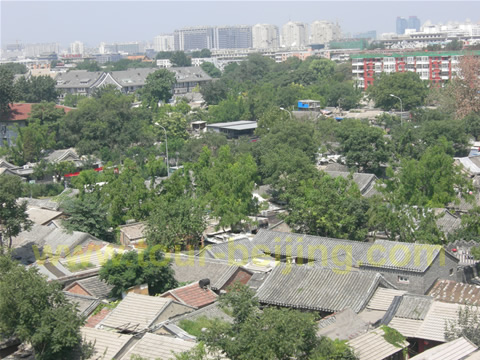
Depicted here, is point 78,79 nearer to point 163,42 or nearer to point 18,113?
point 18,113

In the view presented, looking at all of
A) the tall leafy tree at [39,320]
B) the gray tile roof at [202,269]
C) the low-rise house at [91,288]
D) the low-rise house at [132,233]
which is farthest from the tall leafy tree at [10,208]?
the tall leafy tree at [39,320]

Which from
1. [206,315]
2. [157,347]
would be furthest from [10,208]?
[157,347]

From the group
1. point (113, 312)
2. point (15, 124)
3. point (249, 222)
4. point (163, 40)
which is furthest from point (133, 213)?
point (163, 40)

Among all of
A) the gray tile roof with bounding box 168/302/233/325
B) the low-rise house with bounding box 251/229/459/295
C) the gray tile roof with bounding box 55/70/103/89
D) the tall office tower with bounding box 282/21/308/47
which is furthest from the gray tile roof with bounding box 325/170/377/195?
the tall office tower with bounding box 282/21/308/47

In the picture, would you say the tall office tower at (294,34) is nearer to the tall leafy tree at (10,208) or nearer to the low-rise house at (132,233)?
the low-rise house at (132,233)

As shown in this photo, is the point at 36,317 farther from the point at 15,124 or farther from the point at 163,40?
the point at 163,40

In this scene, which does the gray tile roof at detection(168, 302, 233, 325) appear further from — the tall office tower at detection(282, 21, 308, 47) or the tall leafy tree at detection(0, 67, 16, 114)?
the tall office tower at detection(282, 21, 308, 47)
